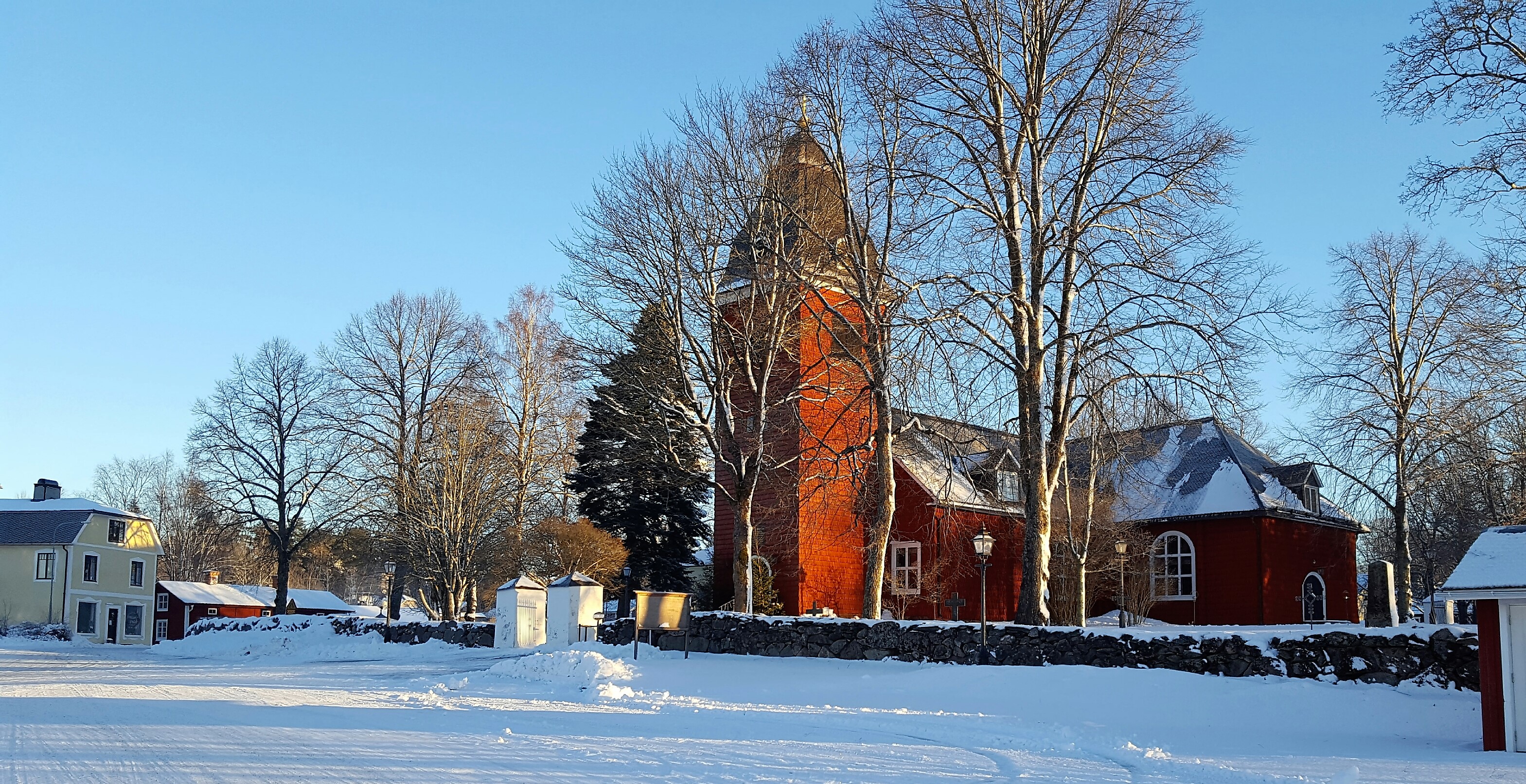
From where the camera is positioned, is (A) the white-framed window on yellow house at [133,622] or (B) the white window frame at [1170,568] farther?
(A) the white-framed window on yellow house at [133,622]

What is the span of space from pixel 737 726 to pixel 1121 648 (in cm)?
751

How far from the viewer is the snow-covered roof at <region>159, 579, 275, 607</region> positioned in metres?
59.9

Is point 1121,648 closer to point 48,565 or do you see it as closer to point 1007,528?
point 1007,528

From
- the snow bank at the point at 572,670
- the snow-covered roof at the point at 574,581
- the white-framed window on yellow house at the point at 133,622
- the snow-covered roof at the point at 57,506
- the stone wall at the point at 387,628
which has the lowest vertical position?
the white-framed window on yellow house at the point at 133,622

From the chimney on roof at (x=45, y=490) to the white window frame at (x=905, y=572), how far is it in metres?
44.1

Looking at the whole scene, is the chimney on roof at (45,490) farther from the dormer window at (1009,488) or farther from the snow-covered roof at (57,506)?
the dormer window at (1009,488)

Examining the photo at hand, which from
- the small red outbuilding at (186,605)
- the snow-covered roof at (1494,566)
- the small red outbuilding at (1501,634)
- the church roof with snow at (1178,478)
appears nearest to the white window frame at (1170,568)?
the church roof with snow at (1178,478)

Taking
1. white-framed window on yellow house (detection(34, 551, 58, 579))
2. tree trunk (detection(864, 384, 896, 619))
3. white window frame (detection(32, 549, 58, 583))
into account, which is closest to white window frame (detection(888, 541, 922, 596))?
tree trunk (detection(864, 384, 896, 619))

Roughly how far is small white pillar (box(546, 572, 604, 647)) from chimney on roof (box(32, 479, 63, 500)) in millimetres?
42279

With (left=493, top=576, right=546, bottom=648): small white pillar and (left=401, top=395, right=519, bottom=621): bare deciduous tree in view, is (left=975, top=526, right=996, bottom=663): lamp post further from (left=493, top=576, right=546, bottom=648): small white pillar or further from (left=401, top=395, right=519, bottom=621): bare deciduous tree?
(left=401, top=395, right=519, bottom=621): bare deciduous tree

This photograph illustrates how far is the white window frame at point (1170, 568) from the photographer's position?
34812mm

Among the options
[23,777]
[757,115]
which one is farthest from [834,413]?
[23,777]

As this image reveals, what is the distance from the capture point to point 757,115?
2586 centimetres

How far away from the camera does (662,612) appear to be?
2298cm
